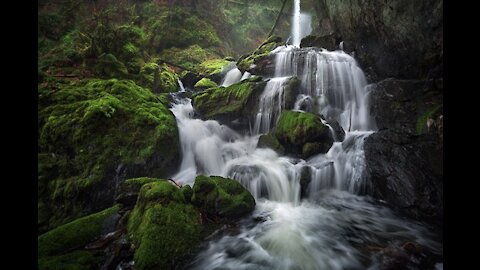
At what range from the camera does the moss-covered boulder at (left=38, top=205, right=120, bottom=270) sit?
3.60m

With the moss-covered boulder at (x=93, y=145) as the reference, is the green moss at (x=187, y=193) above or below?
below

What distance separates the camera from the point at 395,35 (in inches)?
343

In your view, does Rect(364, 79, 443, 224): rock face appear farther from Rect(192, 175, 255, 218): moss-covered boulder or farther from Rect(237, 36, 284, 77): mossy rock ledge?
Rect(237, 36, 284, 77): mossy rock ledge

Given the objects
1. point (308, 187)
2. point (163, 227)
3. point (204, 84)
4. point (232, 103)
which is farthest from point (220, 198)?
point (204, 84)

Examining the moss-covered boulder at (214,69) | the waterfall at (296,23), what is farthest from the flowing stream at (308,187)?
the waterfall at (296,23)

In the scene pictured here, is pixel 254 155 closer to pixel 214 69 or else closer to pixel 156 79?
pixel 156 79

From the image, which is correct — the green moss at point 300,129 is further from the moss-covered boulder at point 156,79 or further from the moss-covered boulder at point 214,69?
the moss-covered boulder at point 214,69

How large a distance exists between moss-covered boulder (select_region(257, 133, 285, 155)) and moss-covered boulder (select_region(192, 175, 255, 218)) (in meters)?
3.25

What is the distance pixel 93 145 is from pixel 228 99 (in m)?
6.03

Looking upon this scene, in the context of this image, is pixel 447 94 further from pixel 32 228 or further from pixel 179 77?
pixel 179 77

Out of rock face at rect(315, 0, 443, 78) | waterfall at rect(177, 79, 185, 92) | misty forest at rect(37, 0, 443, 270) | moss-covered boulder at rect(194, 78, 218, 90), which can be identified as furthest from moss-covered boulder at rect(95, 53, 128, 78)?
rock face at rect(315, 0, 443, 78)

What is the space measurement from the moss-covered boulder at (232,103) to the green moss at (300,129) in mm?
2293

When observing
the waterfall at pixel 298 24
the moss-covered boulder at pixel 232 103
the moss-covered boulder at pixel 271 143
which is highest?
the waterfall at pixel 298 24

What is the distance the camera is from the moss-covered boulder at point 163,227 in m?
3.89
